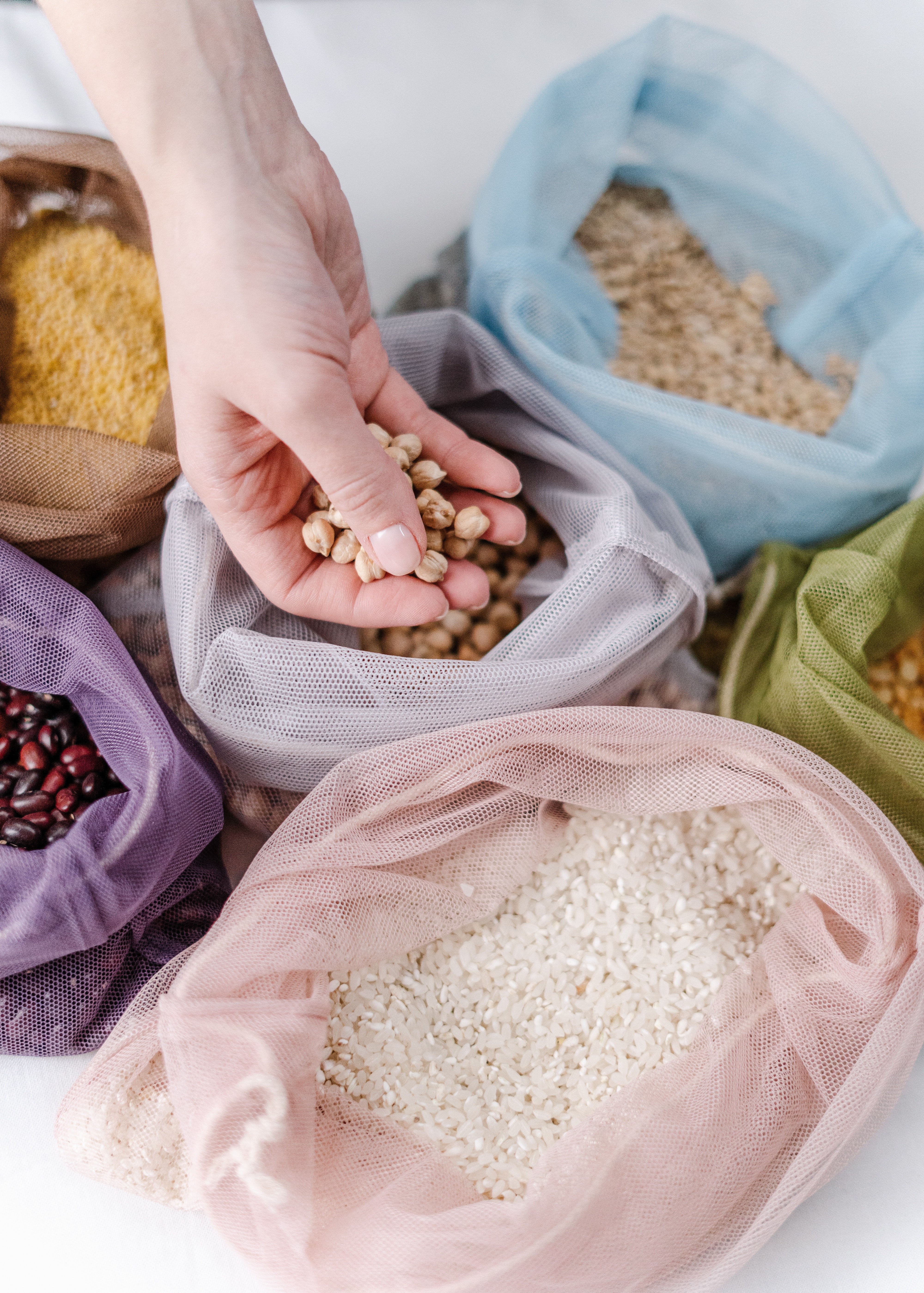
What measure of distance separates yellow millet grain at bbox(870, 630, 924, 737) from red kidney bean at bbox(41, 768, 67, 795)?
2.64 ft

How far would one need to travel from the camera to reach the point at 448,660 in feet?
2.76

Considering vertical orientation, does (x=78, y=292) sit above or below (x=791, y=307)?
below

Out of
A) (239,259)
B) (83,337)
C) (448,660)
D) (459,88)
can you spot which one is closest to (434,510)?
(448,660)

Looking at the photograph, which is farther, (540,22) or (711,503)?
(540,22)

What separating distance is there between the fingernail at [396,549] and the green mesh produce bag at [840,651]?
1.13 feet

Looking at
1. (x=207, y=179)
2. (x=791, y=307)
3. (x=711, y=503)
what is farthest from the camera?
(x=791, y=307)

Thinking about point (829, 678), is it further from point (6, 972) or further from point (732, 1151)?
point (6, 972)

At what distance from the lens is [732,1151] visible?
75 cm

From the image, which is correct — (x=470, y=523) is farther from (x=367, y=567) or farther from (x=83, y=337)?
(x=83, y=337)

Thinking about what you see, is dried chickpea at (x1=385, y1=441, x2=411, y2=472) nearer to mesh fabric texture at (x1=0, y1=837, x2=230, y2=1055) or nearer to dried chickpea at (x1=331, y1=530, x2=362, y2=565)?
dried chickpea at (x1=331, y1=530, x2=362, y2=565)

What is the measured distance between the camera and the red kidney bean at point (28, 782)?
0.81 meters

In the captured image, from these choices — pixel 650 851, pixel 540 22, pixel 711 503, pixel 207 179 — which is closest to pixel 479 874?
pixel 650 851

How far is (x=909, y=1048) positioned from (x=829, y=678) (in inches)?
12.3

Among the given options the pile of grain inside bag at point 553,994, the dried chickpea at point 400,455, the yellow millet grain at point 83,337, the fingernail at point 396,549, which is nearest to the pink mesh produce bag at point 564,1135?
the pile of grain inside bag at point 553,994
